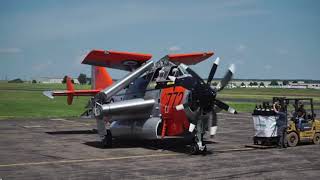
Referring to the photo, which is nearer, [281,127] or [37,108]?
[281,127]

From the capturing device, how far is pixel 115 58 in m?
20.2

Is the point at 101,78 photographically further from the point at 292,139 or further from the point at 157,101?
the point at 292,139

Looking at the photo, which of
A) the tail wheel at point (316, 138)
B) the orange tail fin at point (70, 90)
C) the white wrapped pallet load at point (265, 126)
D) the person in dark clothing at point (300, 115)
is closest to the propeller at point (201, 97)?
the white wrapped pallet load at point (265, 126)

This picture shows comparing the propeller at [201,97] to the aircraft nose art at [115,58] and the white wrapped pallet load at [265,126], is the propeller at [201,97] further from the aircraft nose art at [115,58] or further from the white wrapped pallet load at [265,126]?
the aircraft nose art at [115,58]

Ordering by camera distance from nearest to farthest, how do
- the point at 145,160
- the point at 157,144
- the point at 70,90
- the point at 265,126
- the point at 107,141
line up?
the point at 145,160, the point at 265,126, the point at 107,141, the point at 157,144, the point at 70,90

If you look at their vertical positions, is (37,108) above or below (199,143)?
above

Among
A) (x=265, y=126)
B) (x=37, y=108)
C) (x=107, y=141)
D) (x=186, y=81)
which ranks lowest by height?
(x=107, y=141)

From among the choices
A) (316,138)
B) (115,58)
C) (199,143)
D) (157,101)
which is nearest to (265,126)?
(316,138)

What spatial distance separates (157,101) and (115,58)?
3490 millimetres

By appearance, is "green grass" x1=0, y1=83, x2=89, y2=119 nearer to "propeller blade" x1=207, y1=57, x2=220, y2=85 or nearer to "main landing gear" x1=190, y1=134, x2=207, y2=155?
"main landing gear" x1=190, y1=134, x2=207, y2=155

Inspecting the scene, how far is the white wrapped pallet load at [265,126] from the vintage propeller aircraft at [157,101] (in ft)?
7.94

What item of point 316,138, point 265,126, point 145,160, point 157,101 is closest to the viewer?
point 145,160

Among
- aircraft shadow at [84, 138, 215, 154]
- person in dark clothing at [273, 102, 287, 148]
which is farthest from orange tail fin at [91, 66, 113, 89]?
person in dark clothing at [273, 102, 287, 148]

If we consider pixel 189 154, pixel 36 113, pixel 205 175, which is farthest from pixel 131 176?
pixel 36 113
